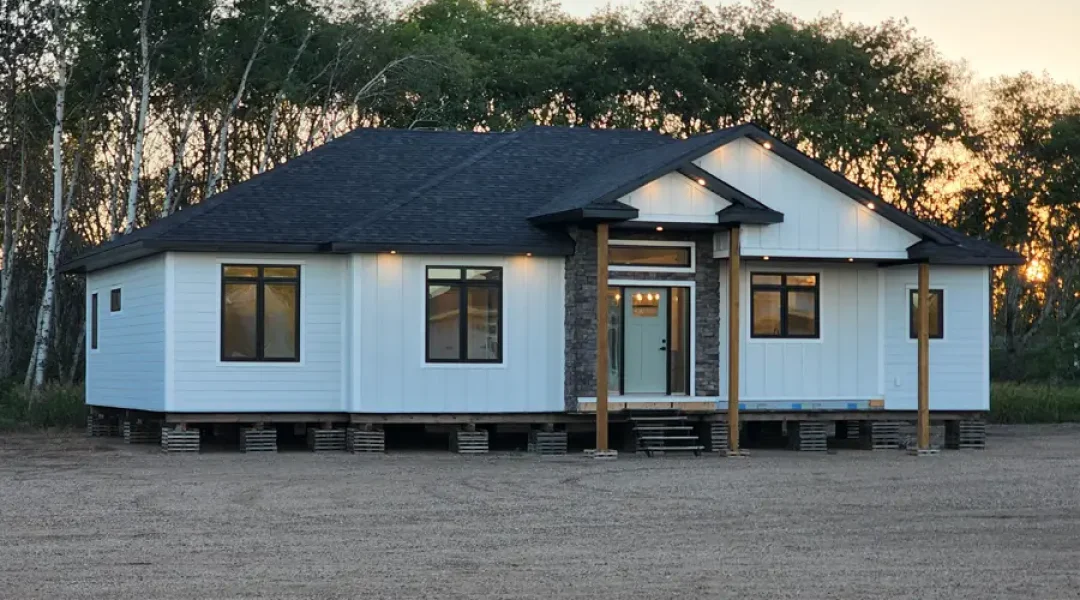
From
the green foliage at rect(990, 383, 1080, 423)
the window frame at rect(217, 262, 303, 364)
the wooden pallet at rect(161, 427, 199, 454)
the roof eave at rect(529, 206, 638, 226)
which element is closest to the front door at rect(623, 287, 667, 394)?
the roof eave at rect(529, 206, 638, 226)

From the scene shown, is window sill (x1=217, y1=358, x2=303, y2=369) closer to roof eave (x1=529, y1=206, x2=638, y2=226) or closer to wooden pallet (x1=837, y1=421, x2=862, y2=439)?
roof eave (x1=529, y1=206, x2=638, y2=226)

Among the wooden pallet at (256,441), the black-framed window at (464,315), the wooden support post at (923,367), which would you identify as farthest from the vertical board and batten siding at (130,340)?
the wooden support post at (923,367)

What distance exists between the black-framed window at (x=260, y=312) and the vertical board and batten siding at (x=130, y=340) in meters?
0.89

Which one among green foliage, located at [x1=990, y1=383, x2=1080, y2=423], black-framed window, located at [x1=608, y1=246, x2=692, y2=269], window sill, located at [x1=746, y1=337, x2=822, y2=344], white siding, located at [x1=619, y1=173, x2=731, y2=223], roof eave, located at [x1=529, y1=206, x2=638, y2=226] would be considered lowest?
green foliage, located at [x1=990, y1=383, x2=1080, y2=423]

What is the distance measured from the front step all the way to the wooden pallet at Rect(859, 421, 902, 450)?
9.24 feet

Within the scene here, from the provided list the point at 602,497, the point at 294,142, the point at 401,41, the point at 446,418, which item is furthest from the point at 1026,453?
the point at 401,41

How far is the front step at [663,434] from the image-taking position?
80.0 ft

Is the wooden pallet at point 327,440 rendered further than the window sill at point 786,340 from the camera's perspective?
No

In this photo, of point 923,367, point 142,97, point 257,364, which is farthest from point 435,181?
point 142,97

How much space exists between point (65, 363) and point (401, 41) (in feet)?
38.3

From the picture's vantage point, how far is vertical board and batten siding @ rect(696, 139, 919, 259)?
24688mm

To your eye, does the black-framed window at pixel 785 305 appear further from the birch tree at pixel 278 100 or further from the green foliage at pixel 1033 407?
the birch tree at pixel 278 100

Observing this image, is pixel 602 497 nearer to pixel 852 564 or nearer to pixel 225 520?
pixel 225 520

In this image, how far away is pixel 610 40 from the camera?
48625 mm
